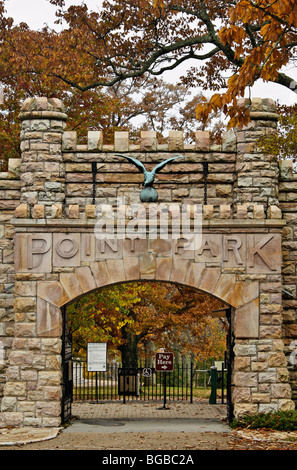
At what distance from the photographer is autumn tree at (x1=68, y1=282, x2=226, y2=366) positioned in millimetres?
19719

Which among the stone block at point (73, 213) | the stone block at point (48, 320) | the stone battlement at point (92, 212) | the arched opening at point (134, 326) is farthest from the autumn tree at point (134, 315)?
the stone block at point (73, 213)

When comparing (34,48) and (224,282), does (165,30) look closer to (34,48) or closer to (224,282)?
(34,48)

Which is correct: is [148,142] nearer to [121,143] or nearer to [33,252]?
[121,143]

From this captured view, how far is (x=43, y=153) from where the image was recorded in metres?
13.4

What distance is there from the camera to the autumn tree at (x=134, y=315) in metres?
19.7

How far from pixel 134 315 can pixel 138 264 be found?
12512 millimetres

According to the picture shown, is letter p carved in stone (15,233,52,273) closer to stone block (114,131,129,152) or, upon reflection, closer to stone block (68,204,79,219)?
stone block (68,204,79,219)

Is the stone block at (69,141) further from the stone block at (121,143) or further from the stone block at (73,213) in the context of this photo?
the stone block at (73,213)

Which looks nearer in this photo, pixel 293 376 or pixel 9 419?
pixel 9 419

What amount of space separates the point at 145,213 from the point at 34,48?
1107 centimetres

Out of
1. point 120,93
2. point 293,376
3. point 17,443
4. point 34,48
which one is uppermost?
point 120,93

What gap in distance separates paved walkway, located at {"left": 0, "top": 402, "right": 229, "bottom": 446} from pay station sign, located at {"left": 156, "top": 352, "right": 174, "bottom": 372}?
3.42ft

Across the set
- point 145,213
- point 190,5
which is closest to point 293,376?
point 145,213

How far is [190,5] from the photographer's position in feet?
65.9
